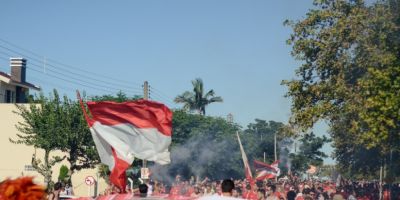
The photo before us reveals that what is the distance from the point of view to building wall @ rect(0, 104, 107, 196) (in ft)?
177

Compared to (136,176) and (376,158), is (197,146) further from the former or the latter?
(376,158)

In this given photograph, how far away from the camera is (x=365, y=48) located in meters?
26.6

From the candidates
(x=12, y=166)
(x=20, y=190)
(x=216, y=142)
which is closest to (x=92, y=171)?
(x=12, y=166)

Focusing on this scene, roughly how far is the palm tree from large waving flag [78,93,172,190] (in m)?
73.7

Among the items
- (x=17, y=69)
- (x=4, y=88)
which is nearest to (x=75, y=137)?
(x=4, y=88)

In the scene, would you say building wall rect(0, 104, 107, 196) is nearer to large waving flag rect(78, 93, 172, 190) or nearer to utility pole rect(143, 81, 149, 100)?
utility pole rect(143, 81, 149, 100)

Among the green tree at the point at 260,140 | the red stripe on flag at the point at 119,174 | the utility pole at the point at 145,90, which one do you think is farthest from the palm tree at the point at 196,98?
the red stripe on flag at the point at 119,174

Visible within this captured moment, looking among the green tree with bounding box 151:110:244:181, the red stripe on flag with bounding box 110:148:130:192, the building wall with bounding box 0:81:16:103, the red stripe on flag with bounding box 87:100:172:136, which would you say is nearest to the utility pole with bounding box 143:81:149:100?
the red stripe on flag with bounding box 87:100:172:136

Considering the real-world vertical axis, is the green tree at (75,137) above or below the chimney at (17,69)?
below

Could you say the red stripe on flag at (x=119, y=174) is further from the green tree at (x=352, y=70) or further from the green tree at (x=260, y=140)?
the green tree at (x=260, y=140)

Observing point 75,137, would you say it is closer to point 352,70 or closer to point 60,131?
point 60,131

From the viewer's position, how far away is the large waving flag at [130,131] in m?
13.5

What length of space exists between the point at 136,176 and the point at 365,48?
22795 millimetres

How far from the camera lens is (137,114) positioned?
13867mm
